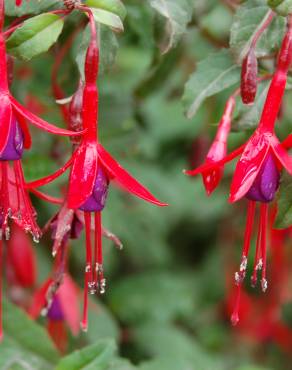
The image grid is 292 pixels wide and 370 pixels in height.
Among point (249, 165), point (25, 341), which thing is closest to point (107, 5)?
point (249, 165)

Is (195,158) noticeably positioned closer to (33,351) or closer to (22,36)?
(33,351)

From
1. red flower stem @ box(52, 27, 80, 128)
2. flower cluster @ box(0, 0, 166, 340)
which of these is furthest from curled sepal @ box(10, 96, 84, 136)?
red flower stem @ box(52, 27, 80, 128)

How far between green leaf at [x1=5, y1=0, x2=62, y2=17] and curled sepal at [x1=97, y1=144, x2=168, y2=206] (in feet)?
0.83

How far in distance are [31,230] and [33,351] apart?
485mm

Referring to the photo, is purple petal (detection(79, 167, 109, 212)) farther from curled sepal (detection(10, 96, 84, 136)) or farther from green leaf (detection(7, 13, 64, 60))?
green leaf (detection(7, 13, 64, 60))

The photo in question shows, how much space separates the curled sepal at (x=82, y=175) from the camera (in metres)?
0.99

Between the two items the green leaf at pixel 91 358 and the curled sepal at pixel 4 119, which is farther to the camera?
the green leaf at pixel 91 358

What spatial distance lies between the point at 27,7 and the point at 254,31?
0.33 m

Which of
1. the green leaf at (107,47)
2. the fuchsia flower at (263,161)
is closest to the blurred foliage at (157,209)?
the green leaf at (107,47)

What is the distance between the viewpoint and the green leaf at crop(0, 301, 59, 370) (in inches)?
57.4

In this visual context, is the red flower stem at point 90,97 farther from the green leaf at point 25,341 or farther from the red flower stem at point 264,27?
the green leaf at point 25,341

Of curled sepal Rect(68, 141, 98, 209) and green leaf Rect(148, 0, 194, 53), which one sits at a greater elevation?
green leaf Rect(148, 0, 194, 53)

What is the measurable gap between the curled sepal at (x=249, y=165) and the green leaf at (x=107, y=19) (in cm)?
22

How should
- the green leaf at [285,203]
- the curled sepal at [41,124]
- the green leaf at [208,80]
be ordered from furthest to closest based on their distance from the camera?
the green leaf at [208,80] < the green leaf at [285,203] < the curled sepal at [41,124]
